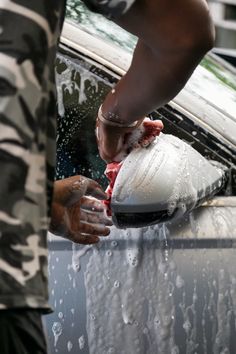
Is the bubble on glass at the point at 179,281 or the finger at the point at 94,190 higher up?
the finger at the point at 94,190

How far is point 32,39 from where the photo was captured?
1.42 m

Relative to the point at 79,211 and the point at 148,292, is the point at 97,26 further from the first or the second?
the point at 79,211

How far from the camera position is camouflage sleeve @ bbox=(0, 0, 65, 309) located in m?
1.39

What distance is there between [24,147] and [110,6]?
29 centimetres

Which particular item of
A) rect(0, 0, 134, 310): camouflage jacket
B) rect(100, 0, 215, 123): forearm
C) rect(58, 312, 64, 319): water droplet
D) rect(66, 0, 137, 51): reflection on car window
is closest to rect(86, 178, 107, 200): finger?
rect(100, 0, 215, 123): forearm

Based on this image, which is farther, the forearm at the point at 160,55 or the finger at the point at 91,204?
the finger at the point at 91,204

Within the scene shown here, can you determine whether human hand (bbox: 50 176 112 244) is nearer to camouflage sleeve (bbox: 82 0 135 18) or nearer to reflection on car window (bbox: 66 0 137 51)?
camouflage sleeve (bbox: 82 0 135 18)

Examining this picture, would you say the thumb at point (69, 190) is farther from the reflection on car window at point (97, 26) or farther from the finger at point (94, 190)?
the reflection on car window at point (97, 26)

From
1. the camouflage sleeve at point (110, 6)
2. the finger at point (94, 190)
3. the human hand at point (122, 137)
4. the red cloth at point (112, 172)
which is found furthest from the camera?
the red cloth at point (112, 172)

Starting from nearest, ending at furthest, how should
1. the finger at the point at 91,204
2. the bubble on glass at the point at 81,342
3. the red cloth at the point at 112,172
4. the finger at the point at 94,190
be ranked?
the finger at the point at 94,190, the finger at the point at 91,204, the red cloth at the point at 112,172, the bubble on glass at the point at 81,342

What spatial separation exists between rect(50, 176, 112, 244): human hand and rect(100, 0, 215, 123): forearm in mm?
Result: 218

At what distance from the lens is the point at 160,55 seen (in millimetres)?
1771

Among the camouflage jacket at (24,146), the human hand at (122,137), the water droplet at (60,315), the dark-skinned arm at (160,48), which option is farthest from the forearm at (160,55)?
the water droplet at (60,315)

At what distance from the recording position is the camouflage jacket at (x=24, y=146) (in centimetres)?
139
